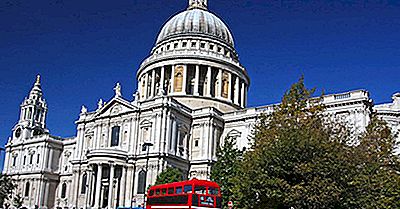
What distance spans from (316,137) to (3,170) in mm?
72727

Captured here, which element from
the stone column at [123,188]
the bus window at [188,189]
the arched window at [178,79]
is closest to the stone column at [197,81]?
the arched window at [178,79]

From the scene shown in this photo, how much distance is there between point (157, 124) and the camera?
58781 mm

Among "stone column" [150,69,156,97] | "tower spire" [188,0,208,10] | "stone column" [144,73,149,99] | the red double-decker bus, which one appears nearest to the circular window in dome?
"stone column" [144,73,149,99]

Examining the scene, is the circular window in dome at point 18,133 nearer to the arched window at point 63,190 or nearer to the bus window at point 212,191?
the arched window at point 63,190

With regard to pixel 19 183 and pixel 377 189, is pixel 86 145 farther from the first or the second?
pixel 377 189

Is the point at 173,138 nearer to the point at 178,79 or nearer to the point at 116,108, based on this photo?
the point at 116,108

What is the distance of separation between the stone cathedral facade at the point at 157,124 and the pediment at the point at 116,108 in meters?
0.14

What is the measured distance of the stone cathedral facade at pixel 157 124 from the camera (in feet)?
191

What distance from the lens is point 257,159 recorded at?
3272 centimetres

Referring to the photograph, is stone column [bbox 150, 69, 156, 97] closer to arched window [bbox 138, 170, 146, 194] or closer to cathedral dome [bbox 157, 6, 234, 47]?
cathedral dome [bbox 157, 6, 234, 47]

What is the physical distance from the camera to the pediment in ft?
207

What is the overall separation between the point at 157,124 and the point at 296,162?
1176 inches

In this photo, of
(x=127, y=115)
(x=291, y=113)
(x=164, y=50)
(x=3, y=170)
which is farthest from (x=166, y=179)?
(x=3, y=170)

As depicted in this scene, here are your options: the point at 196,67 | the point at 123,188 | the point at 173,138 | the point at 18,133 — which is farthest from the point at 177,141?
the point at 18,133
